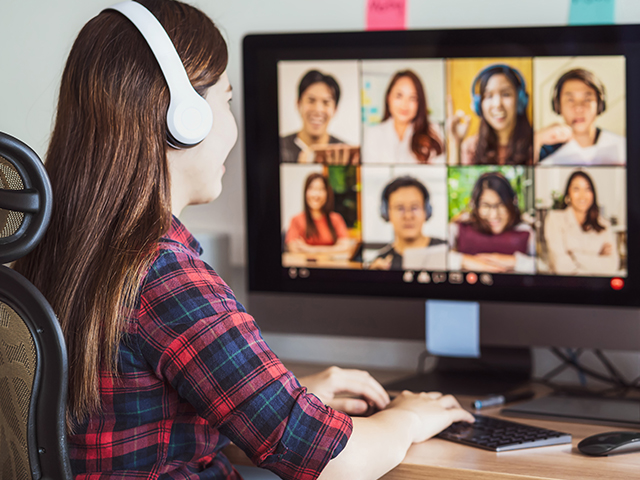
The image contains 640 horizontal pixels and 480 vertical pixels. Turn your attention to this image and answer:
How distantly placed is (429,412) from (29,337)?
1.72 feet

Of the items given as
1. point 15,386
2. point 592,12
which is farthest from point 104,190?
point 592,12

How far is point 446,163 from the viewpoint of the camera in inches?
45.9

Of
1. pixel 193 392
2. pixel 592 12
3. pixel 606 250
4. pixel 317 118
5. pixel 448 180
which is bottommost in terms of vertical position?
pixel 193 392

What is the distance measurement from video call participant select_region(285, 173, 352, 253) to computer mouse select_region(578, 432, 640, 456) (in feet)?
1.71

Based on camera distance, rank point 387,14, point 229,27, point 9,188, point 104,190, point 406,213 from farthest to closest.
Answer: point 229,27 < point 387,14 < point 406,213 < point 104,190 < point 9,188

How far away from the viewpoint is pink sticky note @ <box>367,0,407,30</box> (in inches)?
52.4

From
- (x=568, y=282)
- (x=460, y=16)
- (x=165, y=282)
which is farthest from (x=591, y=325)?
(x=165, y=282)

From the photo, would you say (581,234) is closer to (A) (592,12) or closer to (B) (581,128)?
(B) (581,128)

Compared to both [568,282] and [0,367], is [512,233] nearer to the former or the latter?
[568,282]

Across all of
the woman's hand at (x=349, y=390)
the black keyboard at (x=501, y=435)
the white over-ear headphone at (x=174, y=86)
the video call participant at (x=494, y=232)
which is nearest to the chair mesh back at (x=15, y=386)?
the white over-ear headphone at (x=174, y=86)

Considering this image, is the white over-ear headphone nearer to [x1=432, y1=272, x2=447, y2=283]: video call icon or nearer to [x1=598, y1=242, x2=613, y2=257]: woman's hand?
[x1=432, y1=272, x2=447, y2=283]: video call icon

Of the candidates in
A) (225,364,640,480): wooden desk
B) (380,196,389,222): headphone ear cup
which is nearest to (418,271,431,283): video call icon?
(380,196,389,222): headphone ear cup

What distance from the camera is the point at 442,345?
122 cm

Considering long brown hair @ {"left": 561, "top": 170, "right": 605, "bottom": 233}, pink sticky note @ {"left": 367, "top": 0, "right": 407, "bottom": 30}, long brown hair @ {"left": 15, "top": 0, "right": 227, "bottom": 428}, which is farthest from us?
pink sticky note @ {"left": 367, "top": 0, "right": 407, "bottom": 30}
